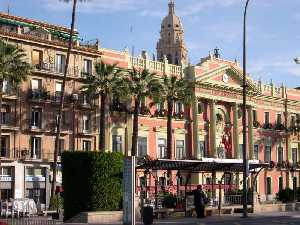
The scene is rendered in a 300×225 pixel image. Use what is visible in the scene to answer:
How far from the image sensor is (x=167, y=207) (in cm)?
3669

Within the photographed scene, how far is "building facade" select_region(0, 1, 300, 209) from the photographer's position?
56625 millimetres

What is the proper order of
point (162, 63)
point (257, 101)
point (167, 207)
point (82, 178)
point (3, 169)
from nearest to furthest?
1. point (82, 178)
2. point (167, 207)
3. point (3, 169)
4. point (162, 63)
5. point (257, 101)

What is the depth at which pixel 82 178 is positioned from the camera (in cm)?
3234

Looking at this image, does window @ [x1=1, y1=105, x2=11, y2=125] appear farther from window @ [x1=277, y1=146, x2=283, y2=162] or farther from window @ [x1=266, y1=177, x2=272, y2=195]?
window @ [x1=277, y1=146, x2=283, y2=162]

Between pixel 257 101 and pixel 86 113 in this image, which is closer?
pixel 86 113

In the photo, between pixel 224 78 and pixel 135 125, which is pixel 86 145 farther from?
pixel 224 78

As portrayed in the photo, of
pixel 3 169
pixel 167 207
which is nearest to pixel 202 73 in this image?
pixel 3 169

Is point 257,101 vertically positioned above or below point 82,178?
above

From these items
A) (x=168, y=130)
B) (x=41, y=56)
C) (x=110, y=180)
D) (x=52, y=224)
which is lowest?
(x=52, y=224)

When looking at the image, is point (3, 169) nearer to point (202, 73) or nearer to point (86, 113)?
point (86, 113)

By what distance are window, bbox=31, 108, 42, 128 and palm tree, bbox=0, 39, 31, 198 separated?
533cm

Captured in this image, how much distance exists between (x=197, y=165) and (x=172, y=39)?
319 ft

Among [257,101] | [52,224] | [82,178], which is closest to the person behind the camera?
[52,224]

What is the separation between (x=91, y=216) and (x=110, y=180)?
261 cm
